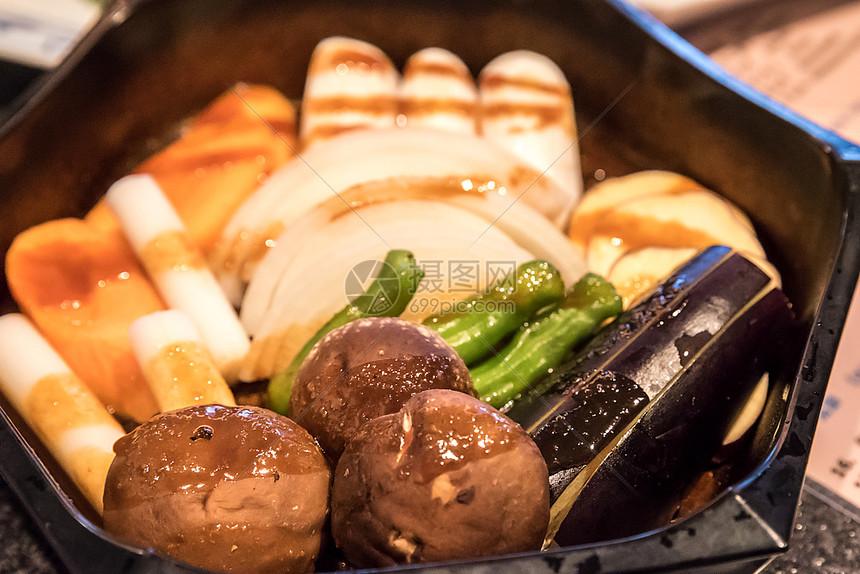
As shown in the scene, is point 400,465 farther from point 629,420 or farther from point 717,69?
point 717,69

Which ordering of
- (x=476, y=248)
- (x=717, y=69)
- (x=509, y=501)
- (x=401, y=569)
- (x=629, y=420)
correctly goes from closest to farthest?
(x=401, y=569) < (x=509, y=501) < (x=629, y=420) < (x=476, y=248) < (x=717, y=69)

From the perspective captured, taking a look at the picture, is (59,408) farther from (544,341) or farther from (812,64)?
(812,64)

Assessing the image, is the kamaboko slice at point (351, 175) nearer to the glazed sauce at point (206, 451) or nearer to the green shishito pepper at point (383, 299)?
the green shishito pepper at point (383, 299)

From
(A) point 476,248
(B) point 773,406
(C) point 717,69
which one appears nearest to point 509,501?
(B) point 773,406

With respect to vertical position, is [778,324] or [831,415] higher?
[778,324]

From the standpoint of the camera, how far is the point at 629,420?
1.47 metres

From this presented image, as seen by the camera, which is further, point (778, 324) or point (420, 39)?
point (420, 39)

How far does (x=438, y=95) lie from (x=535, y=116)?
360 millimetres

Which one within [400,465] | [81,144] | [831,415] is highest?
[81,144]

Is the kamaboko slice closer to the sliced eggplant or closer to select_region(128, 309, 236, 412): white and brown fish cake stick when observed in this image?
select_region(128, 309, 236, 412): white and brown fish cake stick

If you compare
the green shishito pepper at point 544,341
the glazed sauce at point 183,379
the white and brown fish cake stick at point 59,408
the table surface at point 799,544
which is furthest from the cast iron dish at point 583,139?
the green shishito pepper at point 544,341

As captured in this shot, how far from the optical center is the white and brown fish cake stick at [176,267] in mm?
1840

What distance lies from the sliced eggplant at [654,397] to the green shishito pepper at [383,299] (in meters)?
0.41

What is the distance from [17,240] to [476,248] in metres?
1.36
